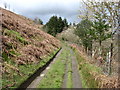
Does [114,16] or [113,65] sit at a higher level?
[114,16]

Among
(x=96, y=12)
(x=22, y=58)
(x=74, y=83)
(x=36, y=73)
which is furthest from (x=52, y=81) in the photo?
(x=96, y=12)

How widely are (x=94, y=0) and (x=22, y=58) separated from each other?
8200mm

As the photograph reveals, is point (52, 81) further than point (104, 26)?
No

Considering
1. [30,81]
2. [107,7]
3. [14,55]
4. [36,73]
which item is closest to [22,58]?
[14,55]

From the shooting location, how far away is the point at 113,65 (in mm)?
11703

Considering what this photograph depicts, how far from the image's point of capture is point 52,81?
12.1m

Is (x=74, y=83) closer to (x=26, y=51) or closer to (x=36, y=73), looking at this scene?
(x=36, y=73)

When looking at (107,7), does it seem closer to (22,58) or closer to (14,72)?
(14,72)

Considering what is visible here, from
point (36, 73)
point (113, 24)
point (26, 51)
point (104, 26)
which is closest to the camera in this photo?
point (113, 24)

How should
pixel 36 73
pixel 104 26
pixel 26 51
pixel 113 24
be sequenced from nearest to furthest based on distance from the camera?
pixel 113 24 < pixel 104 26 < pixel 36 73 < pixel 26 51

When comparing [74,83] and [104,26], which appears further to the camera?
[104,26]

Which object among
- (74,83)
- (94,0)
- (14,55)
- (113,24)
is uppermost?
(94,0)

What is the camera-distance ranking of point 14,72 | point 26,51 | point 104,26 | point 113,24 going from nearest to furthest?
point 113,24 < point 14,72 < point 104,26 < point 26,51

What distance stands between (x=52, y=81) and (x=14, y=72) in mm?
2814
